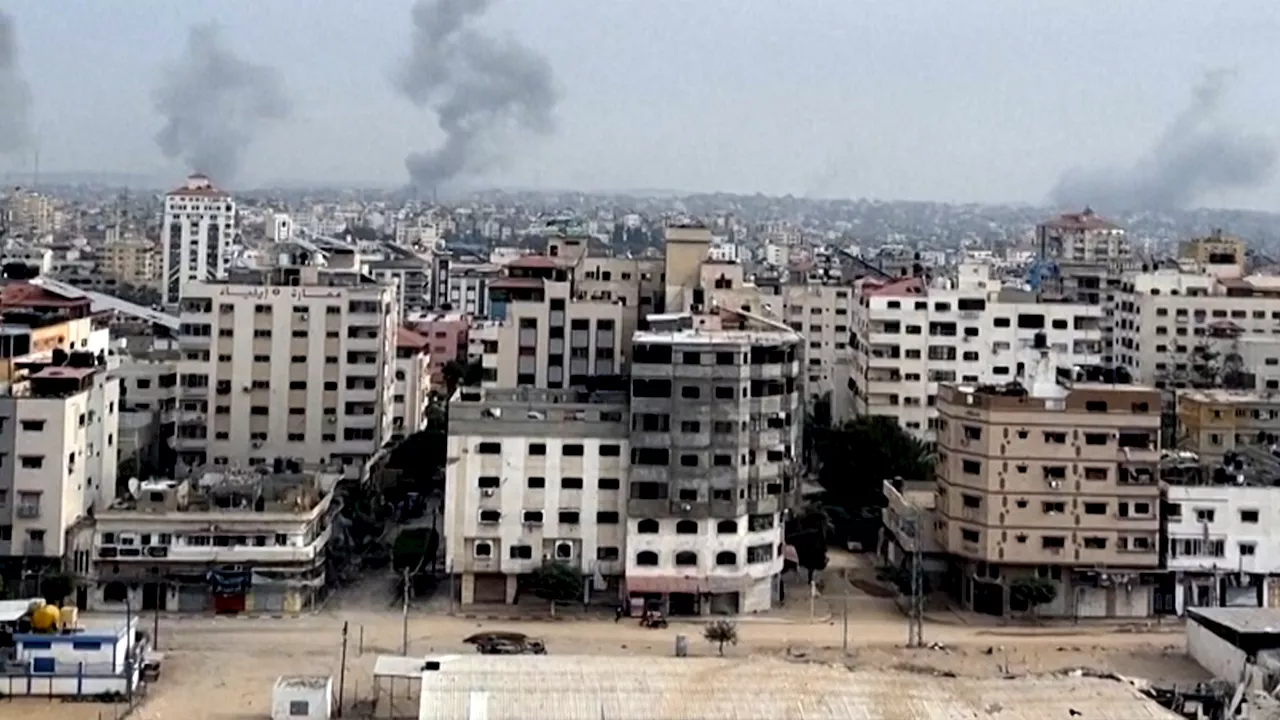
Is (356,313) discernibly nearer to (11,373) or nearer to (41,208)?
(11,373)

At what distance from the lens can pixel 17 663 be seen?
58.6ft

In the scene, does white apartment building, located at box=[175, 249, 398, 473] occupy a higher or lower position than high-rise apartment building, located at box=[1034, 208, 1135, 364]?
lower

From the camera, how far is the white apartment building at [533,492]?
74.6ft

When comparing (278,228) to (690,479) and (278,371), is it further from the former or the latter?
(690,479)

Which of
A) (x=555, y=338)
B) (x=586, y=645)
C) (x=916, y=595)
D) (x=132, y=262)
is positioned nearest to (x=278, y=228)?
(x=132, y=262)

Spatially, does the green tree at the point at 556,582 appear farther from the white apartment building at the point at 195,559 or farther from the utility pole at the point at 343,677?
the white apartment building at the point at 195,559

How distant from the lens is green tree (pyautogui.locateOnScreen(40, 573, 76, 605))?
21422 millimetres

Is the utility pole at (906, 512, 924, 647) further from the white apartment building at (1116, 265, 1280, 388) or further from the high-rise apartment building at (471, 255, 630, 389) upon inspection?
the white apartment building at (1116, 265, 1280, 388)

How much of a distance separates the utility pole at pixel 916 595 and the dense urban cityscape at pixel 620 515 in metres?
0.09

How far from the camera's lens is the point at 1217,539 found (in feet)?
75.3

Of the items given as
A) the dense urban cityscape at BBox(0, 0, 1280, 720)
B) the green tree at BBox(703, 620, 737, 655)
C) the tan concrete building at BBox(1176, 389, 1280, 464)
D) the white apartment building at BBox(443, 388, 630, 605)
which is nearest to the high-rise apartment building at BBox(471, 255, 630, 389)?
the dense urban cityscape at BBox(0, 0, 1280, 720)

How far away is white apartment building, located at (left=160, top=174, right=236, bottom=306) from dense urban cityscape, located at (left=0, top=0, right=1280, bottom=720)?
1165 inches

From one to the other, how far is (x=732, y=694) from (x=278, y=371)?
1556 centimetres

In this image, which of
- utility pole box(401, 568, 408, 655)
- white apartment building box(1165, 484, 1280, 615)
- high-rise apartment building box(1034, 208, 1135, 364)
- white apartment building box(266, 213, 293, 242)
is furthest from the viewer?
white apartment building box(266, 213, 293, 242)
